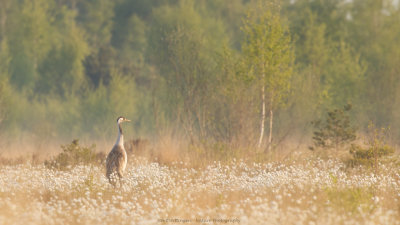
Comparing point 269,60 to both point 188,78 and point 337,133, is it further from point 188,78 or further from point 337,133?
point 337,133

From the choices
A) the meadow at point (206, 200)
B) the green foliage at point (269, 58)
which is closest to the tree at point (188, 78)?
the green foliage at point (269, 58)

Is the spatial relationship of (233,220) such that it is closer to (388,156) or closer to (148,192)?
(148,192)

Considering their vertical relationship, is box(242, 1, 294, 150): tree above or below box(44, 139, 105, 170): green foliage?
above

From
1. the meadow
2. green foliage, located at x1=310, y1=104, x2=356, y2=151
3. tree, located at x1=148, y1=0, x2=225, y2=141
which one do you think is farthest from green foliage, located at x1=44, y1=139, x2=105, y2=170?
green foliage, located at x1=310, y1=104, x2=356, y2=151

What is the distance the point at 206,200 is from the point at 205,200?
0.05 metres

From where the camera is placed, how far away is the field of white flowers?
26.9 feet

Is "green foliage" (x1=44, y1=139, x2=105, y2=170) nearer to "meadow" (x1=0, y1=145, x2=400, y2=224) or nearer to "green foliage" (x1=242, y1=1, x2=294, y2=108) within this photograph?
"meadow" (x1=0, y1=145, x2=400, y2=224)

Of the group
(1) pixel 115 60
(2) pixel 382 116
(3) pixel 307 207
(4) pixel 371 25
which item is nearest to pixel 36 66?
(1) pixel 115 60

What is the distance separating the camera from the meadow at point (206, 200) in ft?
26.9

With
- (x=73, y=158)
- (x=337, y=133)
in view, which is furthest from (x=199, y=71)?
(x=73, y=158)

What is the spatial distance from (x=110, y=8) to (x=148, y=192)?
150 feet

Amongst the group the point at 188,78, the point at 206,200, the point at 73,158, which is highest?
the point at 188,78

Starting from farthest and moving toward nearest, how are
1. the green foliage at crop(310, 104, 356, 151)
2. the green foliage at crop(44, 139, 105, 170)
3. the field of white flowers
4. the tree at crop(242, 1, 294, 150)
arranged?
1. the tree at crop(242, 1, 294, 150)
2. the green foliage at crop(310, 104, 356, 151)
3. the green foliage at crop(44, 139, 105, 170)
4. the field of white flowers

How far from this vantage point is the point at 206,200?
9.84m
